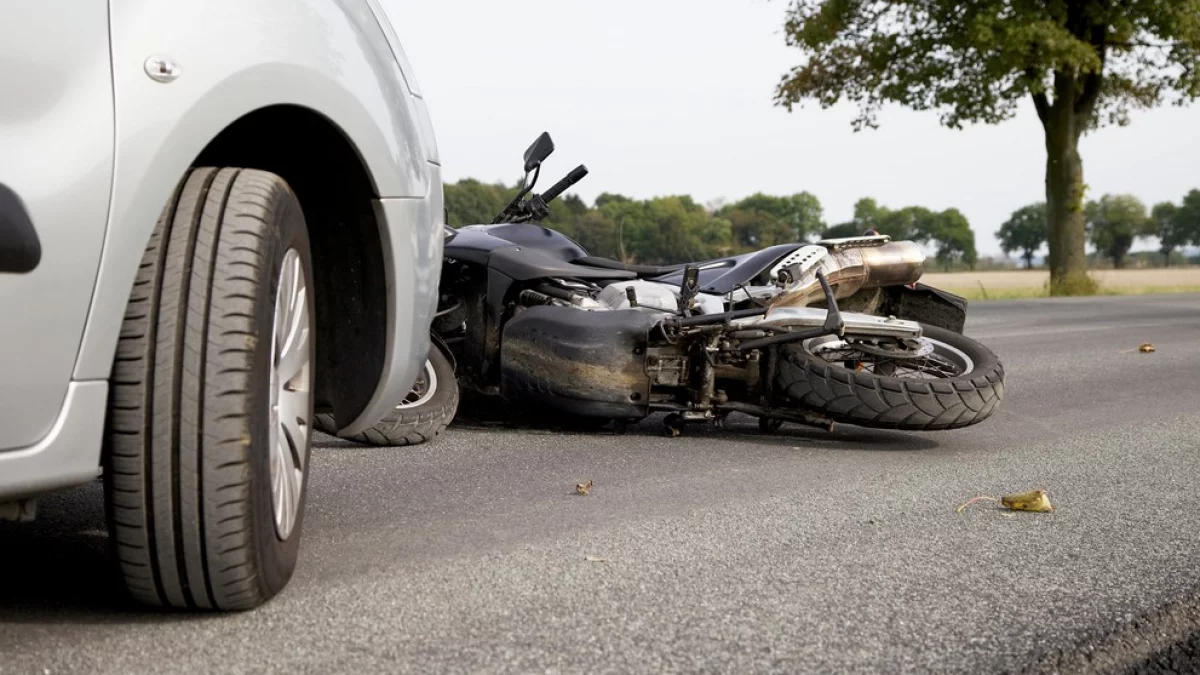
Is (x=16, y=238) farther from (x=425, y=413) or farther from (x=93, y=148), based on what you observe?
(x=425, y=413)

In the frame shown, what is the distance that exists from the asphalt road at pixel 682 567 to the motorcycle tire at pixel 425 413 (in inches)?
4.9

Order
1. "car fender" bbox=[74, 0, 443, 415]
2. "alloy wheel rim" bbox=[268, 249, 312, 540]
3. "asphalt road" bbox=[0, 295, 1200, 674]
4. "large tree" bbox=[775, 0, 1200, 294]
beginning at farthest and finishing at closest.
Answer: "large tree" bbox=[775, 0, 1200, 294]
"alloy wheel rim" bbox=[268, 249, 312, 540]
"asphalt road" bbox=[0, 295, 1200, 674]
"car fender" bbox=[74, 0, 443, 415]

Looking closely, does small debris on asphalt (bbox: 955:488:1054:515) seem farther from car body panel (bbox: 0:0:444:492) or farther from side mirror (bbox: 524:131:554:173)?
side mirror (bbox: 524:131:554:173)

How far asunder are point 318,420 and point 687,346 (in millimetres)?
2165

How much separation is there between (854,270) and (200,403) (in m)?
4.20

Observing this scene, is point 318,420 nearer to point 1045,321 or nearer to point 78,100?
point 78,100

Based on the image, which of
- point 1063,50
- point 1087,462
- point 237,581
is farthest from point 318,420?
point 1063,50

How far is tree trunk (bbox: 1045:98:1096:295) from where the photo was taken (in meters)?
26.6

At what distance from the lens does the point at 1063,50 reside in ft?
82.6

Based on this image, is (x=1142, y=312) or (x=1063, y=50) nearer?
(x=1142, y=312)

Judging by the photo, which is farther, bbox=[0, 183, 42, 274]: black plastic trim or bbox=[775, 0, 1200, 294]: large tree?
bbox=[775, 0, 1200, 294]: large tree

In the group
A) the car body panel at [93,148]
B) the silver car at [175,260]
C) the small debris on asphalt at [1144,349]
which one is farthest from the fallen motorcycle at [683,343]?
the small debris on asphalt at [1144,349]

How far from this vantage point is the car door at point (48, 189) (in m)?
2.17

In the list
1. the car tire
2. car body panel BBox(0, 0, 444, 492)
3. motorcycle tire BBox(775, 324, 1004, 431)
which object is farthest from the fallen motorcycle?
car body panel BBox(0, 0, 444, 492)
